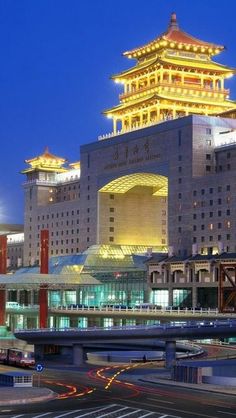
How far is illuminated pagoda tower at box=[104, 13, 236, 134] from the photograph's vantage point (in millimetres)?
176500

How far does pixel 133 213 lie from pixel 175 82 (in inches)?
1081

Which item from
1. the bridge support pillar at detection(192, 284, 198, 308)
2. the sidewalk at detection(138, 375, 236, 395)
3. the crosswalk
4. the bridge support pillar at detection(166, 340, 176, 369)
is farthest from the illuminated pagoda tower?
the crosswalk

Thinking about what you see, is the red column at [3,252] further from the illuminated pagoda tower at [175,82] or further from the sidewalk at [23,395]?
the sidewalk at [23,395]

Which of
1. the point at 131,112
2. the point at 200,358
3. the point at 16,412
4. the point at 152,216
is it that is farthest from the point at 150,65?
the point at 16,412

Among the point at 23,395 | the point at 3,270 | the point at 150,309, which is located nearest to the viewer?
the point at 23,395

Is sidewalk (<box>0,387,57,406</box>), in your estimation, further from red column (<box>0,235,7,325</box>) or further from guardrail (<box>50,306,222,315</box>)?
red column (<box>0,235,7,325</box>)

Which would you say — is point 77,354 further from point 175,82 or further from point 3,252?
point 175,82

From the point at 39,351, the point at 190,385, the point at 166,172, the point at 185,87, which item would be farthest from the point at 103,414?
the point at 185,87

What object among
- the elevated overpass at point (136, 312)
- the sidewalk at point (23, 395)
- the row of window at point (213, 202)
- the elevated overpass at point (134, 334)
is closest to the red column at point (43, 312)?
the elevated overpass at point (136, 312)

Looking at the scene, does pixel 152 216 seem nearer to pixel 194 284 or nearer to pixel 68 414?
pixel 194 284

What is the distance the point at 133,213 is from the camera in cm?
18688

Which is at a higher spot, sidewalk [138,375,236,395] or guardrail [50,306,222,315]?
guardrail [50,306,222,315]

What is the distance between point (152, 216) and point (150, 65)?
2987 centimetres

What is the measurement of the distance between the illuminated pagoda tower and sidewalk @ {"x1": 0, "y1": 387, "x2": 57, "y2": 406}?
10789 cm
